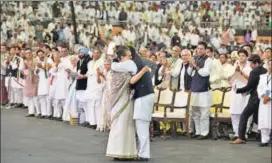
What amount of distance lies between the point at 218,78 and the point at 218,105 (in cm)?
78

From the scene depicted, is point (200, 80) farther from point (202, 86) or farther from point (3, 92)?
point (3, 92)

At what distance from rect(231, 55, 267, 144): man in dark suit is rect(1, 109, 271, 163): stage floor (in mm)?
371

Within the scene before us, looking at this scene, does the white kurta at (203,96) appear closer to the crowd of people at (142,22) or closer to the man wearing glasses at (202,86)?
the man wearing glasses at (202,86)

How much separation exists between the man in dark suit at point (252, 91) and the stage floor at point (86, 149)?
1.22ft

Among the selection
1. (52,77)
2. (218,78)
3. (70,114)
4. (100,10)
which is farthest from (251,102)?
(100,10)

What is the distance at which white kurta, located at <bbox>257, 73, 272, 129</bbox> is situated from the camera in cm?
1122

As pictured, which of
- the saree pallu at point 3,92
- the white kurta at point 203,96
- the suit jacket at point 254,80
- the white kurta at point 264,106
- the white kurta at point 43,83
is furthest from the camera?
the saree pallu at point 3,92

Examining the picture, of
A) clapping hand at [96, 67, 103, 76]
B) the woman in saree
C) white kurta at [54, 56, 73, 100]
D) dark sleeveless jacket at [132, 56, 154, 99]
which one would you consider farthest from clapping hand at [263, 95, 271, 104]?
white kurta at [54, 56, 73, 100]

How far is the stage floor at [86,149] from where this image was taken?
1022cm

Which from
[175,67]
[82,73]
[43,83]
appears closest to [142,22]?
[43,83]

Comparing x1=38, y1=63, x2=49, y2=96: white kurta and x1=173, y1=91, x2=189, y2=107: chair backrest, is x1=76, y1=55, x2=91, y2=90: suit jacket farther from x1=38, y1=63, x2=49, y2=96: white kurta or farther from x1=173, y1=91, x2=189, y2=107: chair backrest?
x1=173, y1=91, x2=189, y2=107: chair backrest

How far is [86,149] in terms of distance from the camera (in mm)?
11219

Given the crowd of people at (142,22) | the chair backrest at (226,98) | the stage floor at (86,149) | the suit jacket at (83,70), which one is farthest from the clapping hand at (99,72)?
the crowd of people at (142,22)

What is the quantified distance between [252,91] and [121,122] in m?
2.88
